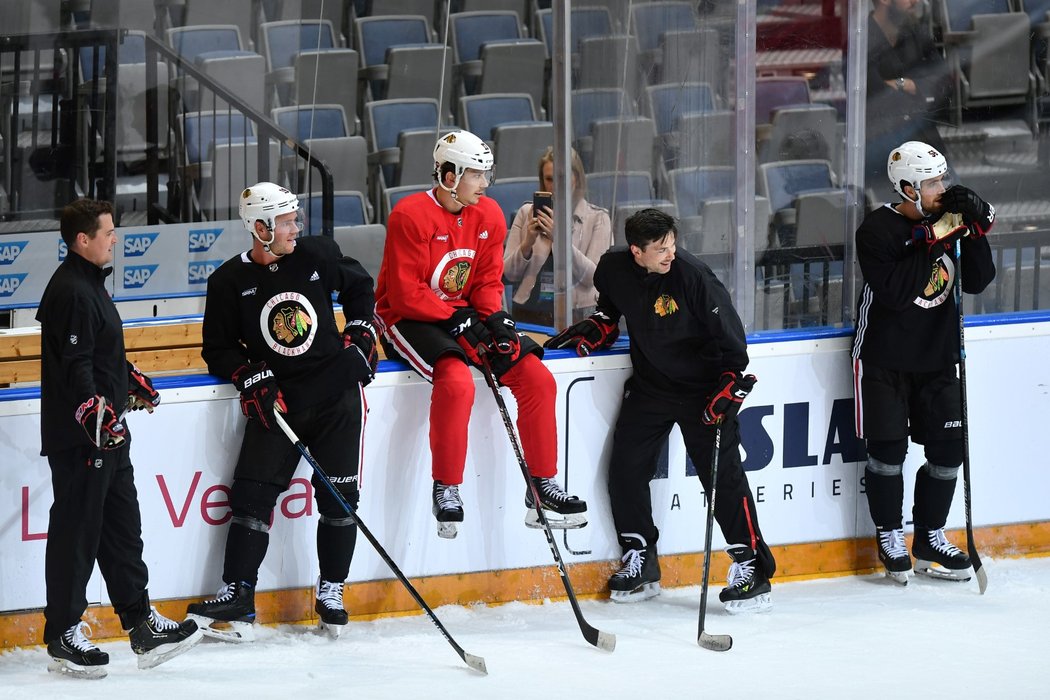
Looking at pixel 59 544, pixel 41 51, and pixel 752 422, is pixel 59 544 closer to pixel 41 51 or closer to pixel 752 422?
pixel 752 422

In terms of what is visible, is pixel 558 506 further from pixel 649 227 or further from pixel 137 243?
pixel 137 243

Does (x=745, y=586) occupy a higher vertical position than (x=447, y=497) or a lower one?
lower

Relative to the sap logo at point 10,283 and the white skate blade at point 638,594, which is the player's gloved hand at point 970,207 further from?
the sap logo at point 10,283

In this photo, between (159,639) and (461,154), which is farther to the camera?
(461,154)

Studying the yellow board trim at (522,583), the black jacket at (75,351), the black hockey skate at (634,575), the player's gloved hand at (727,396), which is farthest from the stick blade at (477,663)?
the black jacket at (75,351)

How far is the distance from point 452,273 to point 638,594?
1.16m

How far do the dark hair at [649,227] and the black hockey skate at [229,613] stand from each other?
4.91 feet

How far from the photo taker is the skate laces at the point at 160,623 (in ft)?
13.3

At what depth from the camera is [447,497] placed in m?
4.37

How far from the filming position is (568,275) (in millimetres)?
5039

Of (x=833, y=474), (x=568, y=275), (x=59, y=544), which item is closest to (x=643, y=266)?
(x=568, y=275)

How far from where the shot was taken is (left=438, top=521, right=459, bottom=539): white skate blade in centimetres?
434

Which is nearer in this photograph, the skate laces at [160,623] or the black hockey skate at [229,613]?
the skate laces at [160,623]

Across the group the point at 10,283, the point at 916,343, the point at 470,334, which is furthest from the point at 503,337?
the point at 10,283
